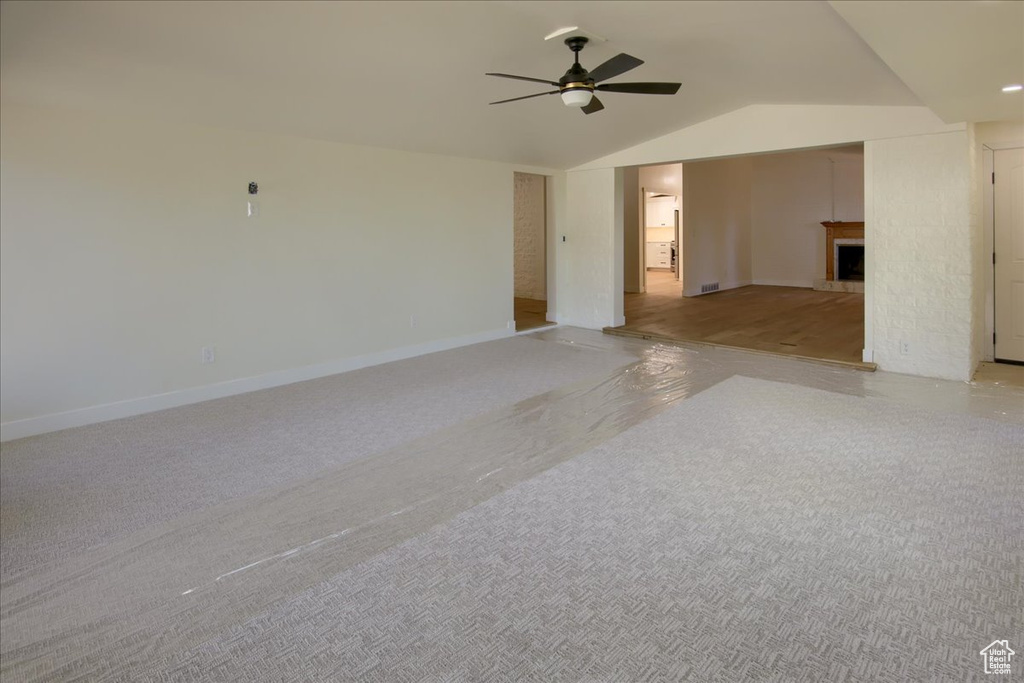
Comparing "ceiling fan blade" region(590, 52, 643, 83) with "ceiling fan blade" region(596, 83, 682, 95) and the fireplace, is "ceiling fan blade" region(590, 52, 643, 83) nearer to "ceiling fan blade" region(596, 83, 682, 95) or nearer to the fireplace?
"ceiling fan blade" region(596, 83, 682, 95)

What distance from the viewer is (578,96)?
3.73 metres

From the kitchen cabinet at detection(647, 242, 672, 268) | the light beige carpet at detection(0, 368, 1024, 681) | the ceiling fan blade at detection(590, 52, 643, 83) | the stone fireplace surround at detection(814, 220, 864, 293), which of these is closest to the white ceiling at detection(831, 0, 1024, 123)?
the ceiling fan blade at detection(590, 52, 643, 83)

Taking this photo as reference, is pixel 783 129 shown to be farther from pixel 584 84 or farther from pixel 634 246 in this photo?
pixel 634 246

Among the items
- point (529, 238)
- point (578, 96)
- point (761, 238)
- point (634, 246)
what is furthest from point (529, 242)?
point (578, 96)

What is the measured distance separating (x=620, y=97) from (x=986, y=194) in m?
3.56

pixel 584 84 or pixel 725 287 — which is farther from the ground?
pixel 584 84

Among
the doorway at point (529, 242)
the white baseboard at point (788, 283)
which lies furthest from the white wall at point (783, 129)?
the white baseboard at point (788, 283)

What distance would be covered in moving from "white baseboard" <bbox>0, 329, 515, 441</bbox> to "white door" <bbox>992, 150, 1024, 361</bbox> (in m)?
5.45

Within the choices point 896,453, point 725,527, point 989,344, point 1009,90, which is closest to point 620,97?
point 1009,90

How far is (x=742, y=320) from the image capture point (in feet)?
26.1

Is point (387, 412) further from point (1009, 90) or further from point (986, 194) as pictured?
point (986, 194)

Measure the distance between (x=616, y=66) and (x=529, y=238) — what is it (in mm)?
7302

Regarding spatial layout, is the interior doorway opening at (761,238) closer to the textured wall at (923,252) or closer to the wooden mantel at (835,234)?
the wooden mantel at (835,234)

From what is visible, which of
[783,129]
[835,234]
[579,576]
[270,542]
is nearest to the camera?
[579,576]
